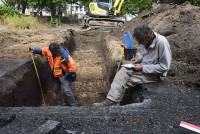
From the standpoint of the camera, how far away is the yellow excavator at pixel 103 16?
26156 millimetres

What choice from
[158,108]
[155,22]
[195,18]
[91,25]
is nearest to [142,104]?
[158,108]

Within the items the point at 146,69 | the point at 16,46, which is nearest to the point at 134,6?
the point at 16,46

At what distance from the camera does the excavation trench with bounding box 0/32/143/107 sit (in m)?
9.30

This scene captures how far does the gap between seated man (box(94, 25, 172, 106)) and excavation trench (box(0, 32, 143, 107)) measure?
31cm

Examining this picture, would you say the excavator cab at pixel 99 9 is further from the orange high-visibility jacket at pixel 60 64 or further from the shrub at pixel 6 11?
the orange high-visibility jacket at pixel 60 64

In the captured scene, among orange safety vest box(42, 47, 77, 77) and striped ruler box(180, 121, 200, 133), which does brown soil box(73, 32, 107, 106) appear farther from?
striped ruler box(180, 121, 200, 133)

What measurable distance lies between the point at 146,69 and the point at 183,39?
5069 mm

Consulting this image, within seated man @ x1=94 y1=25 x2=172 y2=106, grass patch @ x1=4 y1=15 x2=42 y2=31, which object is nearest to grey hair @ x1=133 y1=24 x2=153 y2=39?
seated man @ x1=94 y1=25 x2=172 y2=106

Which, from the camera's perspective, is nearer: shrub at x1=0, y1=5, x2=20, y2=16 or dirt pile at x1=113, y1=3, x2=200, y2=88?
dirt pile at x1=113, y1=3, x2=200, y2=88

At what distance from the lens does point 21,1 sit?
42.8 m

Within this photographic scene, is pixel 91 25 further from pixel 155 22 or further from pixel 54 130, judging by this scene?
pixel 54 130

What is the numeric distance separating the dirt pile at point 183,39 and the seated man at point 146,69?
1006 mm

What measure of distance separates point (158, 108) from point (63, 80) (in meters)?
4.01

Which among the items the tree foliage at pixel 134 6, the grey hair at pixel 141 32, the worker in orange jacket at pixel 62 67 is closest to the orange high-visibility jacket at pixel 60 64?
the worker in orange jacket at pixel 62 67
